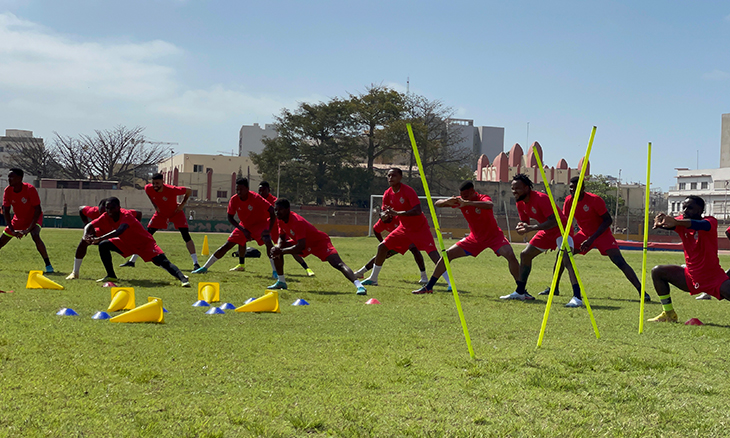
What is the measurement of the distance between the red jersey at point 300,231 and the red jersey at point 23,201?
498cm

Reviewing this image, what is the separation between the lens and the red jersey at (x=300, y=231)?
10469 mm

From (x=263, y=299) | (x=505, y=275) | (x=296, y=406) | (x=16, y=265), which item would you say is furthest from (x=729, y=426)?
(x=16, y=265)

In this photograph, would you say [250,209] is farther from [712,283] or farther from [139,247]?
[712,283]

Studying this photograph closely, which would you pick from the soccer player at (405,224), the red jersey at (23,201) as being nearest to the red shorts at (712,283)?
the soccer player at (405,224)

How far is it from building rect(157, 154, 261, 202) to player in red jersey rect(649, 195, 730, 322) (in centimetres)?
6787

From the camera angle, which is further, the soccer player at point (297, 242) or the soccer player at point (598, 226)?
the soccer player at point (297, 242)

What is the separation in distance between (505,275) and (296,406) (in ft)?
38.4

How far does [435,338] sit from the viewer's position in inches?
235

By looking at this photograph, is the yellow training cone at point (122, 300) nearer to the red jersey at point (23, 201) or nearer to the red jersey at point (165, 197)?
the red jersey at point (23, 201)

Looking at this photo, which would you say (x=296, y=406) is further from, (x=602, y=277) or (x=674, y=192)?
(x=674, y=192)

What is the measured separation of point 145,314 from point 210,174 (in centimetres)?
7569

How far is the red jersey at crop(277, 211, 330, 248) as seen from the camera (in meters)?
10.5

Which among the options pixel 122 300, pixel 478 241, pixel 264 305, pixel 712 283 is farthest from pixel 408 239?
pixel 122 300

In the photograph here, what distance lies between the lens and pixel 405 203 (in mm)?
10836
